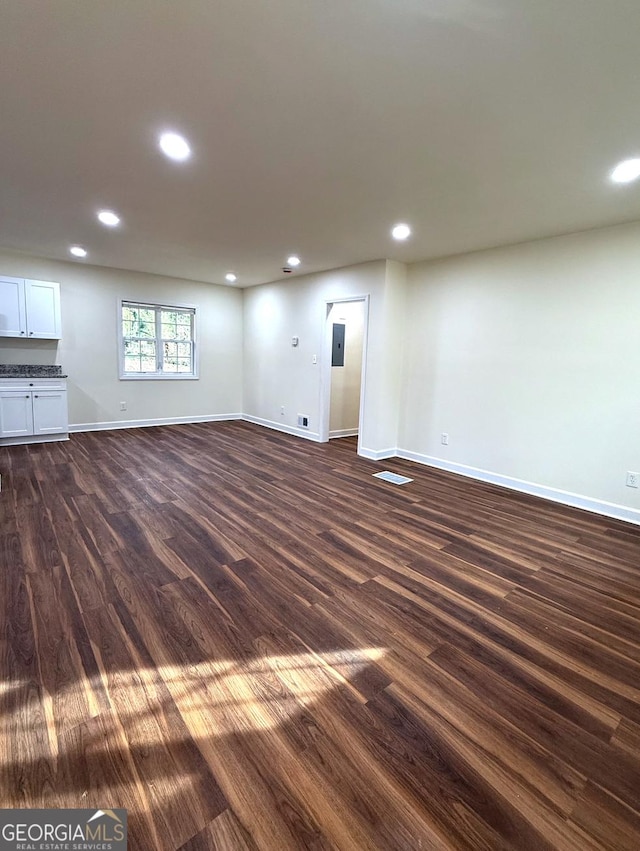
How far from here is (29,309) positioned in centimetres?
536

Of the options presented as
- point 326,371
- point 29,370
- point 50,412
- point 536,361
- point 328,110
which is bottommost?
point 50,412

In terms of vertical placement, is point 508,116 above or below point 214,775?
above

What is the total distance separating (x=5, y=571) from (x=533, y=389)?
4.61 meters

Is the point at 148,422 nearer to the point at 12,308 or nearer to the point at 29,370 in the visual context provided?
the point at 29,370

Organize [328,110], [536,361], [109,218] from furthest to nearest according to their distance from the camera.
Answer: [536,361] < [109,218] < [328,110]

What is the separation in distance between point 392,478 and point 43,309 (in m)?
5.32

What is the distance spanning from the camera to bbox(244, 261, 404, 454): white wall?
5117 mm

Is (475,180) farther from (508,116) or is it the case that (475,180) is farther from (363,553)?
(363,553)

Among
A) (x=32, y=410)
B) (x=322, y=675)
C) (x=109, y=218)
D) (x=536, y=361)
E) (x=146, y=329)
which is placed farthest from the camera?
(x=146, y=329)

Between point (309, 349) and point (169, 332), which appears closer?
point (309, 349)

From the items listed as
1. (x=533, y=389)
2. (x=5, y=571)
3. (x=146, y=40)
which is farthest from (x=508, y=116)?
(x=5, y=571)

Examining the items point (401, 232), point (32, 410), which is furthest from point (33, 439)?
point (401, 232)

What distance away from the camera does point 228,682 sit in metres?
1.62

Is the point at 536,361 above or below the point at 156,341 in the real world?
below
